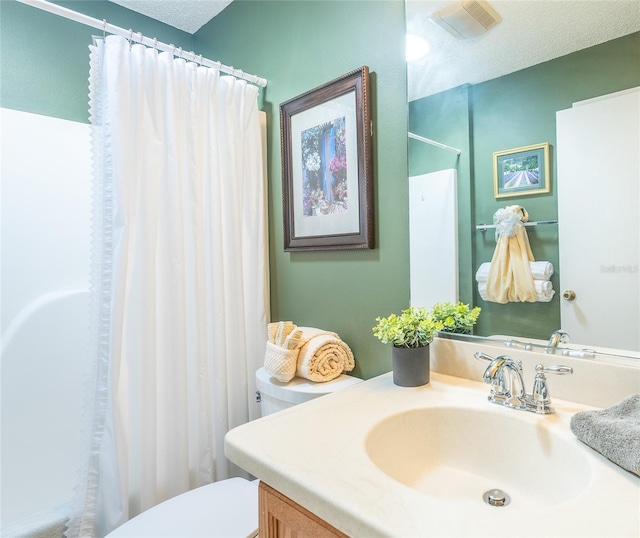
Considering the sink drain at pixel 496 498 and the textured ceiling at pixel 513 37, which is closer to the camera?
the sink drain at pixel 496 498

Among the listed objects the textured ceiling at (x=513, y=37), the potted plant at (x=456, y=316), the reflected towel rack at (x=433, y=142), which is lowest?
the potted plant at (x=456, y=316)

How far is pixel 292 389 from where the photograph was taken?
128 cm

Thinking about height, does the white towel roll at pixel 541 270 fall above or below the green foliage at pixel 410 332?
above

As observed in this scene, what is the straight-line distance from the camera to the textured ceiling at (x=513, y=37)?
93cm

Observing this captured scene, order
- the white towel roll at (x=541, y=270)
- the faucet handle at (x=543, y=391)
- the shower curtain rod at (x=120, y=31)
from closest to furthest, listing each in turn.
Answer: the faucet handle at (x=543, y=391) → the white towel roll at (x=541, y=270) → the shower curtain rod at (x=120, y=31)

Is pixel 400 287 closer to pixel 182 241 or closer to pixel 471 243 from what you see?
pixel 471 243

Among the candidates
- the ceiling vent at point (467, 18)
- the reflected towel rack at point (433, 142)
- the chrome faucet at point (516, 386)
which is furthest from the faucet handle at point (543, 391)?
the ceiling vent at point (467, 18)

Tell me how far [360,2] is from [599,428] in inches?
58.1

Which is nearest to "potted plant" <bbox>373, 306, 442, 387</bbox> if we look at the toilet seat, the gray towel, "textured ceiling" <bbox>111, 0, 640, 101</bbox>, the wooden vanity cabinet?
the gray towel

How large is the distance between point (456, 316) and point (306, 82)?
3.70 ft

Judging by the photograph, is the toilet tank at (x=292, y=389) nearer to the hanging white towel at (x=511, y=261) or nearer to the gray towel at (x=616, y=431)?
the hanging white towel at (x=511, y=261)

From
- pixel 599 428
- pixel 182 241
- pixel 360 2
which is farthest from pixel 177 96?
pixel 599 428

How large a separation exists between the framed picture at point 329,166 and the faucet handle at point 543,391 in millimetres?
677

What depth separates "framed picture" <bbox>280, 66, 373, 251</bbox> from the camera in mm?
1383
